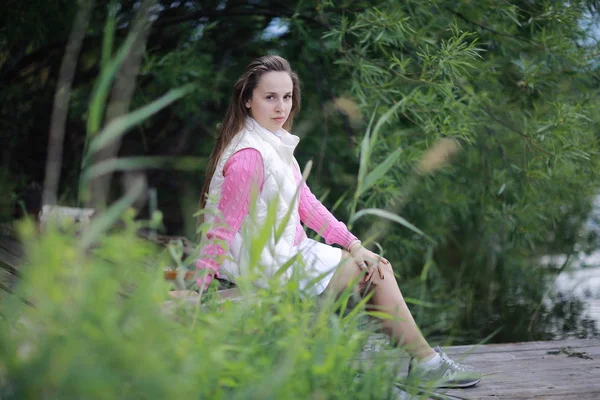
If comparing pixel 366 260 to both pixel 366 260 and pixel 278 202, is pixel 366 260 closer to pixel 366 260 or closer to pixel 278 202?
pixel 366 260

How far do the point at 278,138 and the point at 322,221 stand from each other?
1.02ft

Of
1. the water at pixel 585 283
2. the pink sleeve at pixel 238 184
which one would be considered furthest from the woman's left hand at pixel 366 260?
the water at pixel 585 283

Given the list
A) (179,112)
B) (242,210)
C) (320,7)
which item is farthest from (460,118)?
(179,112)

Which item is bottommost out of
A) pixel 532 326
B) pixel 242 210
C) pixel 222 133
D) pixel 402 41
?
pixel 532 326

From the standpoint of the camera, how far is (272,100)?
8.07 ft

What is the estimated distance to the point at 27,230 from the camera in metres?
1.11

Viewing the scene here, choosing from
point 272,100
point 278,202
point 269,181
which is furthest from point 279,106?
point 278,202

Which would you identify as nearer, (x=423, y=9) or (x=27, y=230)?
(x=27, y=230)

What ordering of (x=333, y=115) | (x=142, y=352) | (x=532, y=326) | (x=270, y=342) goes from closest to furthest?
(x=142, y=352) → (x=270, y=342) → (x=532, y=326) → (x=333, y=115)

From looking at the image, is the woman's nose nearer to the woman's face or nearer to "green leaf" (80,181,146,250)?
the woman's face

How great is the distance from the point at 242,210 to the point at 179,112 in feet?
9.64

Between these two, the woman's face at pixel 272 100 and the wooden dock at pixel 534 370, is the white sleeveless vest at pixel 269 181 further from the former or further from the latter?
the wooden dock at pixel 534 370

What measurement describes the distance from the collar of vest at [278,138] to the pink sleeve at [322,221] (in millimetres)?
124

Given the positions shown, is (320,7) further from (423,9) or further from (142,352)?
(142,352)
